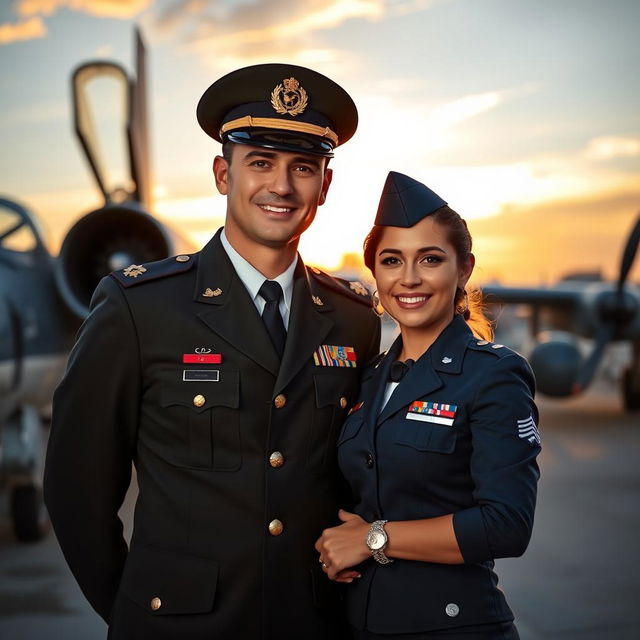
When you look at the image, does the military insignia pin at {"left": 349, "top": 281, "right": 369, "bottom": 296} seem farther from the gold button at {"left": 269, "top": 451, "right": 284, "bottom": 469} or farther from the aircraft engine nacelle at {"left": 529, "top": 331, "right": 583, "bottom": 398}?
the aircraft engine nacelle at {"left": 529, "top": 331, "right": 583, "bottom": 398}

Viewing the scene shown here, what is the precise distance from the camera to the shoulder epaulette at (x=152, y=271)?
6.97 ft

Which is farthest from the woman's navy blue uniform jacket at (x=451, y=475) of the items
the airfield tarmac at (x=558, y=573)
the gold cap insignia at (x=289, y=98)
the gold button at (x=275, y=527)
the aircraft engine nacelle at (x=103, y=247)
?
the aircraft engine nacelle at (x=103, y=247)

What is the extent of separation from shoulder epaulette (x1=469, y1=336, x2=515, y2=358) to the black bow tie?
19 centimetres

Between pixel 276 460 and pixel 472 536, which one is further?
pixel 276 460

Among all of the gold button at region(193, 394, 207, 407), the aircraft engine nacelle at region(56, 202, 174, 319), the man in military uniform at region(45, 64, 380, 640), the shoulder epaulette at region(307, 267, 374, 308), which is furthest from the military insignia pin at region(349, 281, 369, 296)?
the aircraft engine nacelle at region(56, 202, 174, 319)

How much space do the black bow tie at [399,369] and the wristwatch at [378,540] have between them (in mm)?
431

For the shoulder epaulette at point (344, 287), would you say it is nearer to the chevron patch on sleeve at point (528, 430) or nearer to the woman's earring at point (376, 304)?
the woman's earring at point (376, 304)

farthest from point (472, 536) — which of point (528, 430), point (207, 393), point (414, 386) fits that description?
point (207, 393)

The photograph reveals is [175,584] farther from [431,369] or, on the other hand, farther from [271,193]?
[271,193]

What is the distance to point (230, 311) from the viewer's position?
2.10 meters

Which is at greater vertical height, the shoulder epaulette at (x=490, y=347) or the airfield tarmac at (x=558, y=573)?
the shoulder epaulette at (x=490, y=347)

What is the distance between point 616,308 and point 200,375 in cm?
1245

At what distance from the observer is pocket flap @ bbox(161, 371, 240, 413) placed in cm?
200

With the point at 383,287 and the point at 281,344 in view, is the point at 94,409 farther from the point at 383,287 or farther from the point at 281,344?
the point at 383,287
